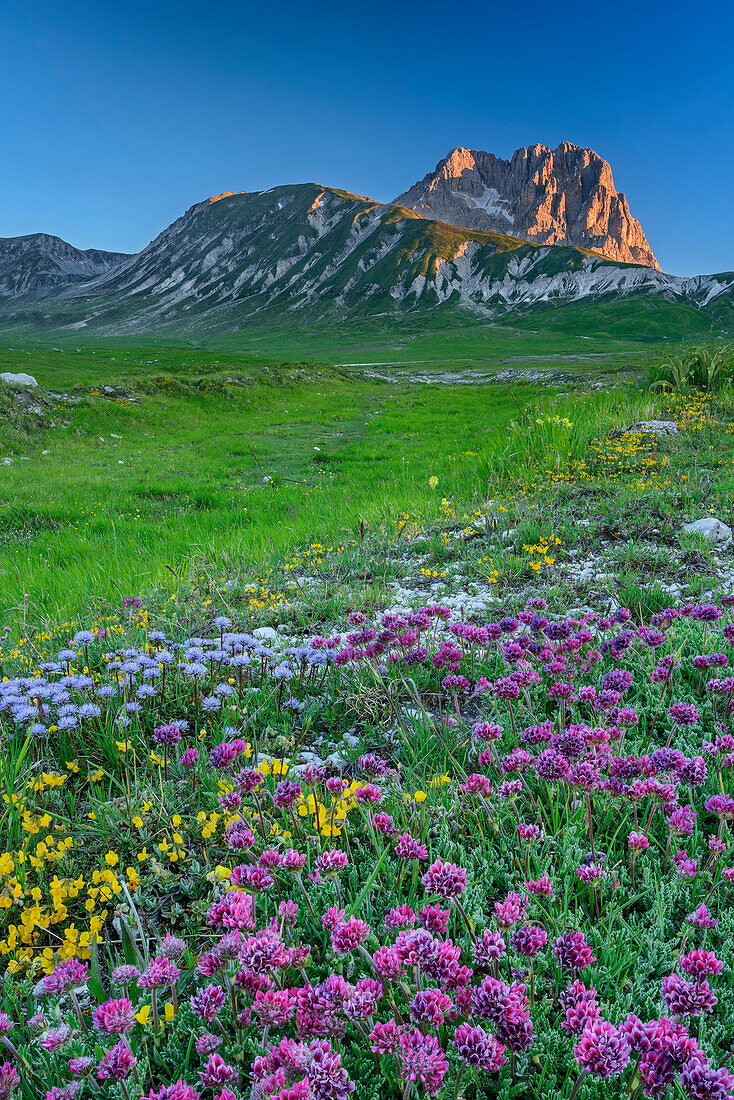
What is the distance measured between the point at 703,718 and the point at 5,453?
23699 millimetres

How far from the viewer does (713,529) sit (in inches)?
224

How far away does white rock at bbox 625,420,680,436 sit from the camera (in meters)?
10.7

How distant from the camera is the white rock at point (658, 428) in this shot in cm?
1074

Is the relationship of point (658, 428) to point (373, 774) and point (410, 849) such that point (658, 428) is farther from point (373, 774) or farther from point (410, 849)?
point (410, 849)

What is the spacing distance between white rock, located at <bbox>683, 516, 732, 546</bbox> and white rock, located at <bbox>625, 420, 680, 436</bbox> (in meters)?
5.44

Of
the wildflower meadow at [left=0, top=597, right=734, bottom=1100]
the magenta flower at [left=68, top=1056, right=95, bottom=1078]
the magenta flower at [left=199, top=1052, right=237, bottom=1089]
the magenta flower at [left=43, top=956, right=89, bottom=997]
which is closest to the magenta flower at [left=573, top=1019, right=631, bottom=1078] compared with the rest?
the wildflower meadow at [left=0, top=597, right=734, bottom=1100]

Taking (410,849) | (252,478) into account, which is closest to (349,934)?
(410,849)

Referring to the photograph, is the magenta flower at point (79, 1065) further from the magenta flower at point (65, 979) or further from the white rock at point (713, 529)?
the white rock at point (713, 529)

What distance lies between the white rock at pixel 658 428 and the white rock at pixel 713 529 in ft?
17.8

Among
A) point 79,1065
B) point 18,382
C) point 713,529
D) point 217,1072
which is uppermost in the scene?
point 18,382

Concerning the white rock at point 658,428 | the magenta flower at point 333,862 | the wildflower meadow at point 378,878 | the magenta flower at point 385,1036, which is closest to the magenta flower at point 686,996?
the wildflower meadow at point 378,878

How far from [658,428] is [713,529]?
617 cm

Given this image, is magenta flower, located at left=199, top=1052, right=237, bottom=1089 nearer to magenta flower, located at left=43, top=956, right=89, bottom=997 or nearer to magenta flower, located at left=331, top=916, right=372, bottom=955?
magenta flower, located at left=331, top=916, right=372, bottom=955

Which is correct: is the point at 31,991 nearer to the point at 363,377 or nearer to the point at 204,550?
the point at 204,550
